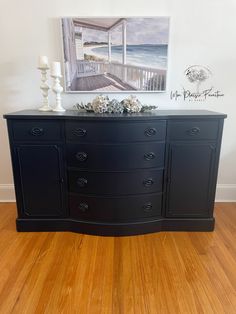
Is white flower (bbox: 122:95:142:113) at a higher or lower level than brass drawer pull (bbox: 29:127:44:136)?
higher

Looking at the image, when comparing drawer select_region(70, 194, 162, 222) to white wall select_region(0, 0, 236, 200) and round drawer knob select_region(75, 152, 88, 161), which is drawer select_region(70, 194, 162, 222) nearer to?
round drawer knob select_region(75, 152, 88, 161)

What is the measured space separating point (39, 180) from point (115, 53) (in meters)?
1.29

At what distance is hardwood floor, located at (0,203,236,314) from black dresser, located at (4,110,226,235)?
125mm

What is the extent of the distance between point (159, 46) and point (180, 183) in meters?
1.22

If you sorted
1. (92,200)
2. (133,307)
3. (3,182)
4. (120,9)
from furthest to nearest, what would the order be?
(3,182) → (120,9) → (92,200) → (133,307)

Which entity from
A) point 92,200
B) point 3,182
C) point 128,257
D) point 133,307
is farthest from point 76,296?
point 3,182

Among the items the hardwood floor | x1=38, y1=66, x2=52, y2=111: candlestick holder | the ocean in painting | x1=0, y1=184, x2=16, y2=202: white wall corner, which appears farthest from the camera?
x1=0, y1=184, x2=16, y2=202: white wall corner

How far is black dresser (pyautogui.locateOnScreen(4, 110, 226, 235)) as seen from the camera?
1731mm

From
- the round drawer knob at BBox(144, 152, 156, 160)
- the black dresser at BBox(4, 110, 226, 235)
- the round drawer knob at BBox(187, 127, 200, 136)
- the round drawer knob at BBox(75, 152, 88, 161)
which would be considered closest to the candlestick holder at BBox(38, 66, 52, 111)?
the black dresser at BBox(4, 110, 226, 235)

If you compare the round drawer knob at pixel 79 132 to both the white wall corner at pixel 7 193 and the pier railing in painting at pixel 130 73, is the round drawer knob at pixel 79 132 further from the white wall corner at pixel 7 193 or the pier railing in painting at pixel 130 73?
the white wall corner at pixel 7 193

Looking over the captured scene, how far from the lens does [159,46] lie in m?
2.06

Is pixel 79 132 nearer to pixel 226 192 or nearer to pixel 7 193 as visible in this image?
pixel 7 193

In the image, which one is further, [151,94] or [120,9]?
[151,94]

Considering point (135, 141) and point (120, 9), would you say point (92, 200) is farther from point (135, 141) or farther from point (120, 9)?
point (120, 9)
